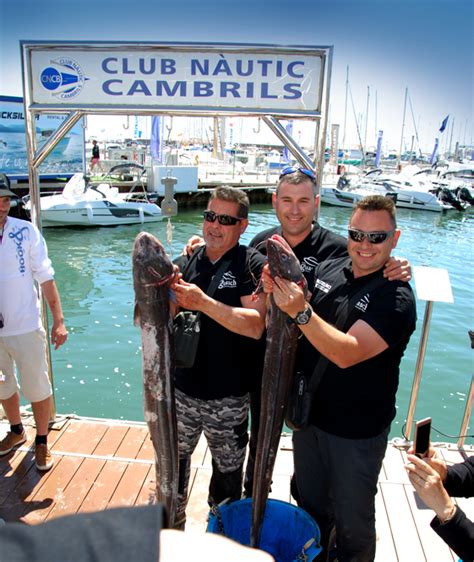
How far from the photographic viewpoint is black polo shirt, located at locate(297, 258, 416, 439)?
2457 millimetres

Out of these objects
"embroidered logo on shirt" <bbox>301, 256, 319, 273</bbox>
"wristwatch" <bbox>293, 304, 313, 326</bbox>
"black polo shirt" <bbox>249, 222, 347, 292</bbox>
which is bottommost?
"wristwatch" <bbox>293, 304, 313, 326</bbox>

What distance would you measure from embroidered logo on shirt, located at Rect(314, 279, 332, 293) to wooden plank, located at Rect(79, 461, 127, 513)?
2.44 metres

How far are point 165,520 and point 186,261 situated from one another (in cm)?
239

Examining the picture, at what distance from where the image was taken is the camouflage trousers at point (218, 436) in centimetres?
299

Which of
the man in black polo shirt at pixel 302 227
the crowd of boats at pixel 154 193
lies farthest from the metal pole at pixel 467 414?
the crowd of boats at pixel 154 193

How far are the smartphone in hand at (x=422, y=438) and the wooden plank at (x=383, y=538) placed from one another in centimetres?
132

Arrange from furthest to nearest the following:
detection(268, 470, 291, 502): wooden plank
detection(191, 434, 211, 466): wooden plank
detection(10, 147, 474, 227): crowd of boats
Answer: detection(10, 147, 474, 227): crowd of boats → detection(191, 434, 211, 466): wooden plank → detection(268, 470, 291, 502): wooden plank

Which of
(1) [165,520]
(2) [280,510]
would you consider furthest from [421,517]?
(1) [165,520]

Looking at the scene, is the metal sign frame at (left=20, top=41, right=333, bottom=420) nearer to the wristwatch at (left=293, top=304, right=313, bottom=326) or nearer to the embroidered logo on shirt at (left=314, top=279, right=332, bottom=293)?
the embroidered logo on shirt at (left=314, top=279, right=332, bottom=293)

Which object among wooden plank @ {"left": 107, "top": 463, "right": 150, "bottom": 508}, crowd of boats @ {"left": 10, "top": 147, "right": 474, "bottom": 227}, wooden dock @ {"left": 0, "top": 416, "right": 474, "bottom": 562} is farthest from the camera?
crowd of boats @ {"left": 10, "top": 147, "right": 474, "bottom": 227}

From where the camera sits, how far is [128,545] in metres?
0.81

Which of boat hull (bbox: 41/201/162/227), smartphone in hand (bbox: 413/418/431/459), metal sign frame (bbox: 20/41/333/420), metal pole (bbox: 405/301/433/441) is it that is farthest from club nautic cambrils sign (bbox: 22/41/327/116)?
boat hull (bbox: 41/201/162/227)

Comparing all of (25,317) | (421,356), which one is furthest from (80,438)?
(421,356)

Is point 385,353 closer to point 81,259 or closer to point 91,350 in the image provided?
point 91,350
